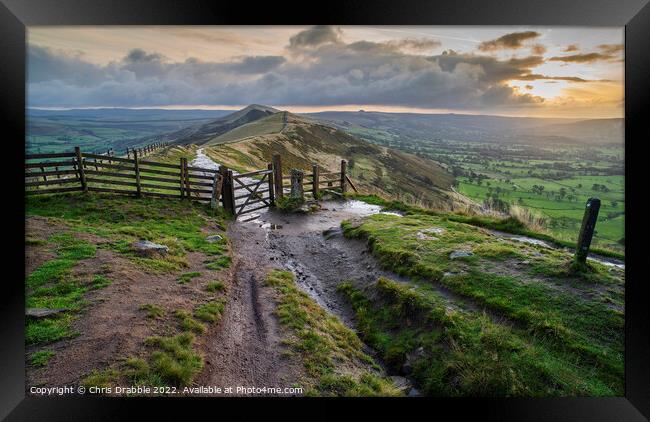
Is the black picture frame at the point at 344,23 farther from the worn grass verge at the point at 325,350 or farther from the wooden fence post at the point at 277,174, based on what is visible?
the wooden fence post at the point at 277,174

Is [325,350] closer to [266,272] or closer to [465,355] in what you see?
[465,355]

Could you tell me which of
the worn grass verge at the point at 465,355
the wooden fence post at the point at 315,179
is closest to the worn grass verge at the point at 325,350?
the worn grass verge at the point at 465,355

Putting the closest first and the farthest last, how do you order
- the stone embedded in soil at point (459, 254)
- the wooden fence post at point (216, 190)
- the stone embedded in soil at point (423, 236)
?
the stone embedded in soil at point (459, 254) → the stone embedded in soil at point (423, 236) → the wooden fence post at point (216, 190)

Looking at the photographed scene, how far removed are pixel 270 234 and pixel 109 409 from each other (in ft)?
24.0

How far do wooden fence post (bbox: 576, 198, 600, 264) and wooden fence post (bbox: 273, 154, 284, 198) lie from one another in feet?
36.4

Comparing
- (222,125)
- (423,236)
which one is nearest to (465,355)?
(423,236)

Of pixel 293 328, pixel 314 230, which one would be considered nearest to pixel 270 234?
pixel 314 230

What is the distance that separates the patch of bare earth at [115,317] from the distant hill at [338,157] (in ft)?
88.7

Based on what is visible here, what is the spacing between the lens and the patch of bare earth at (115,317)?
435cm

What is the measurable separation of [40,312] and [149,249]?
2.65 metres

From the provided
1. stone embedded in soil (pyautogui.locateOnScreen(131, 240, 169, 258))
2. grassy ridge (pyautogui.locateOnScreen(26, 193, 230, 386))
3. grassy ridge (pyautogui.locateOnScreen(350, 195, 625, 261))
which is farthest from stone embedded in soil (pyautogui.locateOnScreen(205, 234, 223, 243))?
grassy ridge (pyautogui.locateOnScreen(350, 195, 625, 261))

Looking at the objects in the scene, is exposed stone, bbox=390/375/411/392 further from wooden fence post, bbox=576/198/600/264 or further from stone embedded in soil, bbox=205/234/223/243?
stone embedded in soil, bbox=205/234/223/243
